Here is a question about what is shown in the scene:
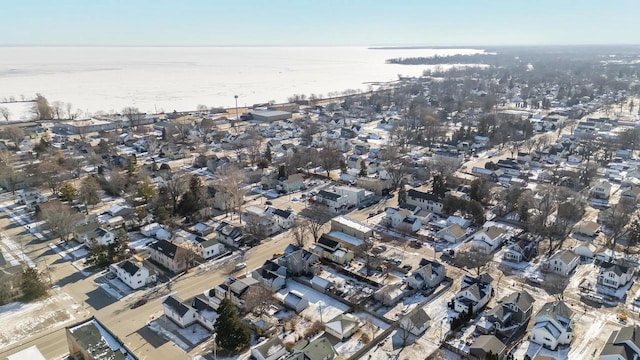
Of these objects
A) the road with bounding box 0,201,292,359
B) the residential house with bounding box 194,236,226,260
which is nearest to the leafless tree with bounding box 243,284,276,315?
the road with bounding box 0,201,292,359

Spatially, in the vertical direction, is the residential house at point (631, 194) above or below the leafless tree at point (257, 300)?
above

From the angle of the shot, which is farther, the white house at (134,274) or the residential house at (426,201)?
the residential house at (426,201)

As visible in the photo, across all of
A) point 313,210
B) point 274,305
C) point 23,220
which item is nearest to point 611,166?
point 313,210

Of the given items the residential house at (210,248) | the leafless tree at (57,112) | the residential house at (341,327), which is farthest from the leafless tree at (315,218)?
the leafless tree at (57,112)

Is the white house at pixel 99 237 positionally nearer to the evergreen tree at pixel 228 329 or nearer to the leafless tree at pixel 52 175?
the leafless tree at pixel 52 175

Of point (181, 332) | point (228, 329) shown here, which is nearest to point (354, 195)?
point (181, 332)

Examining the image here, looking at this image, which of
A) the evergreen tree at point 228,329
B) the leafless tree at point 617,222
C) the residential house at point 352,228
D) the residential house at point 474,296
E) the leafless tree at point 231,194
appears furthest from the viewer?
the leafless tree at point 231,194

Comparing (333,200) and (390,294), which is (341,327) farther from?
(333,200)
